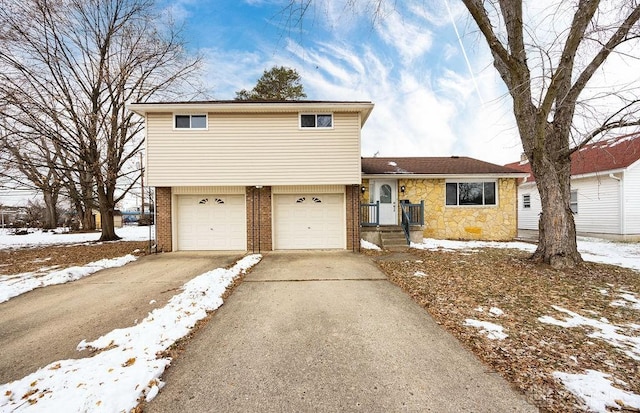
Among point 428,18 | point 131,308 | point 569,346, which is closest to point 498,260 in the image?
point 569,346

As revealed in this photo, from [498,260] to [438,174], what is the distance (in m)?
5.64

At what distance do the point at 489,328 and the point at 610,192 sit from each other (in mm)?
14839

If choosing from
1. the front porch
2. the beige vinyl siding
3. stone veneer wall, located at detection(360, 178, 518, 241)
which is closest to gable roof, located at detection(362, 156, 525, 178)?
stone veneer wall, located at detection(360, 178, 518, 241)

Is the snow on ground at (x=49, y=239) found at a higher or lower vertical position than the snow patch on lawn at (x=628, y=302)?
higher

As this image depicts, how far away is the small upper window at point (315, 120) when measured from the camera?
9.52m

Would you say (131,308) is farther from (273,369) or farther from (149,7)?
(149,7)

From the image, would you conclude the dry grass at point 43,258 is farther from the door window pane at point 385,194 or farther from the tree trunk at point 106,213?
the door window pane at point 385,194

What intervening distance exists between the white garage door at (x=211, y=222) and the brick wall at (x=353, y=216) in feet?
12.4

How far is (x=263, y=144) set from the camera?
9.44 m

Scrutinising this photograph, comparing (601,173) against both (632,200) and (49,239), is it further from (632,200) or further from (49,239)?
(49,239)

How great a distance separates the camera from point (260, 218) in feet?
31.9

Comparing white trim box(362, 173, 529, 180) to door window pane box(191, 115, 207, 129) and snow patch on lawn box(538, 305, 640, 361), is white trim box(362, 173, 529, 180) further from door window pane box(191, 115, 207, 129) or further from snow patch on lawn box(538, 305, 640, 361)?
snow patch on lawn box(538, 305, 640, 361)

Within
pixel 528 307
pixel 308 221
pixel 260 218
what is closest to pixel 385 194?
pixel 308 221

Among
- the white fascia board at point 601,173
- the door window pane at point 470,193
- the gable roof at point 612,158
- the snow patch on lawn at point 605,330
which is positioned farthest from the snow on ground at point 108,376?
the white fascia board at point 601,173
